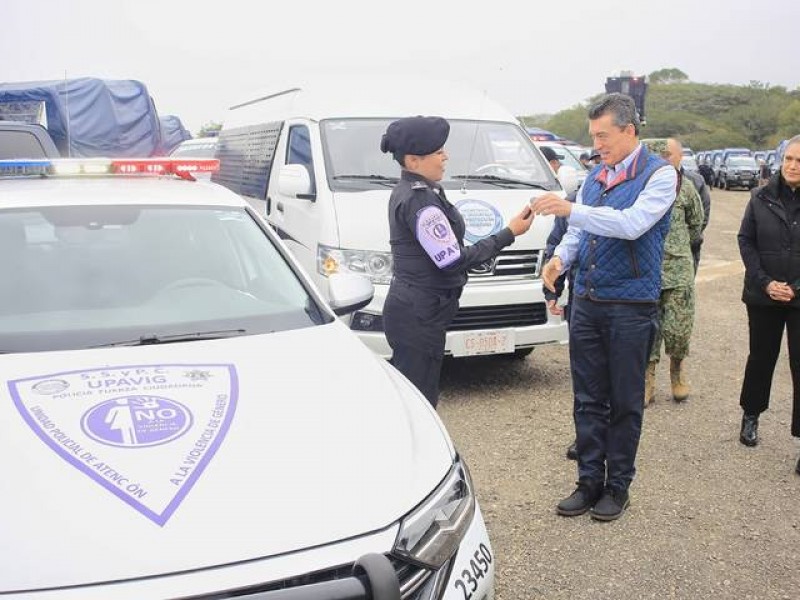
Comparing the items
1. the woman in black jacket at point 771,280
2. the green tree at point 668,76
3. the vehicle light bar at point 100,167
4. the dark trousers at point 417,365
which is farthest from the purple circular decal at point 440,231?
the green tree at point 668,76

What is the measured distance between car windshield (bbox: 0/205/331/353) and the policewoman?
1.77 ft

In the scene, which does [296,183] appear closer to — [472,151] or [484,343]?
[472,151]

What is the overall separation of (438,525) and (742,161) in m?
39.8

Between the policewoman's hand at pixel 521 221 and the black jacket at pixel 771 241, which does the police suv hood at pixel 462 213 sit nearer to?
the black jacket at pixel 771 241

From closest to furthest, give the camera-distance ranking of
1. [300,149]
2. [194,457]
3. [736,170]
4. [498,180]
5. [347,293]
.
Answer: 1. [194,457]
2. [347,293]
3. [498,180]
4. [300,149]
5. [736,170]

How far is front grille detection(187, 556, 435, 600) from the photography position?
5.91ft

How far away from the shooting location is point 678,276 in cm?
552

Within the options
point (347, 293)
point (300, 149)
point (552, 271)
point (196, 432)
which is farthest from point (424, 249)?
point (300, 149)

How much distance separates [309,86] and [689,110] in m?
113

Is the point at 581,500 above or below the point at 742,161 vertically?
above

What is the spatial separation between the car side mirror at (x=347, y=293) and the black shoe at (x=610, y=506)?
151 cm

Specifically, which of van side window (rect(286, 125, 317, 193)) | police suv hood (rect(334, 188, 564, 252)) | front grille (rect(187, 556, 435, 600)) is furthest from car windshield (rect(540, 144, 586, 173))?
front grille (rect(187, 556, 435, 600))

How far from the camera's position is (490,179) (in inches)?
244

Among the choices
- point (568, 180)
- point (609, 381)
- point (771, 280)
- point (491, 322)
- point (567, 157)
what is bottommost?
point (567, 157)
